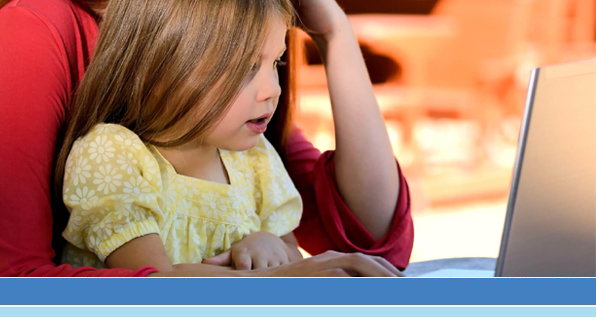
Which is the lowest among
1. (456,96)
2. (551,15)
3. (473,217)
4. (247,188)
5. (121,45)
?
(473,217)

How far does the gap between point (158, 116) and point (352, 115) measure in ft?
1.22

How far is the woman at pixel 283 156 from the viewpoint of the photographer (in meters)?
0.78

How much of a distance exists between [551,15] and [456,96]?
0.69 m

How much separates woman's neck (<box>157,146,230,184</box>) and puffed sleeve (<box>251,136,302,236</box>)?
0.07m

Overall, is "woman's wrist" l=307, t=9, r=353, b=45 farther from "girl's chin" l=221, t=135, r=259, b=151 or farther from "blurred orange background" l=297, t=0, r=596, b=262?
"blurred orange background" l=297, t=0, r=596, b=262

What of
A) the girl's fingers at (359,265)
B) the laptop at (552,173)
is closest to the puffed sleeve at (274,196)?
the girl's fingers at (359,265)

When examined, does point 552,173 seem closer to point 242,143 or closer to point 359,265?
point 359,265

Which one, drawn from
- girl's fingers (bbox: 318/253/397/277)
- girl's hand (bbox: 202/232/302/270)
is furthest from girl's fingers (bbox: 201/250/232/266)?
girl's fingers (bbox: 318/253/397/277)

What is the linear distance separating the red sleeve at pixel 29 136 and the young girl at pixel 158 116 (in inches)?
1.2

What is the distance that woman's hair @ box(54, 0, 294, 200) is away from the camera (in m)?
0.84

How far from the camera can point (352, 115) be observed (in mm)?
1113

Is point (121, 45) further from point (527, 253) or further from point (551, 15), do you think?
point (551, 15)

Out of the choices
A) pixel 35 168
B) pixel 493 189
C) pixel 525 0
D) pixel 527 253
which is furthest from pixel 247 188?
pixel 525 0

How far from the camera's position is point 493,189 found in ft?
11.6
